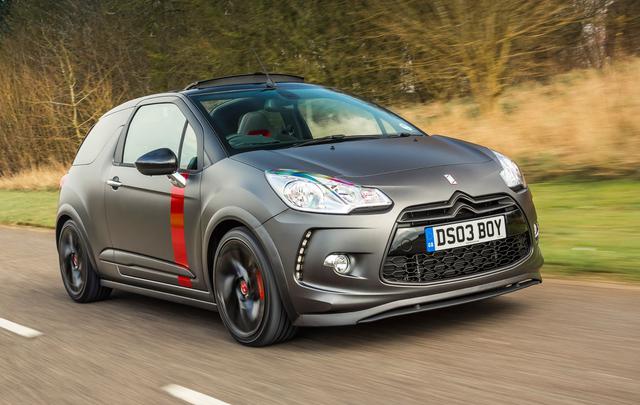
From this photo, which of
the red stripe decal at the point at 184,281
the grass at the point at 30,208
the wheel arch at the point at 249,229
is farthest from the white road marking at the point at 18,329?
the grass at the point at 30,208

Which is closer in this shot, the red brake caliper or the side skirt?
the red brake caliper

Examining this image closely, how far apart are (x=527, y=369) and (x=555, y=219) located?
5060 millimetres

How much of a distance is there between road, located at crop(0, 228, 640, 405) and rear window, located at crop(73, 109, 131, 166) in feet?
4.59

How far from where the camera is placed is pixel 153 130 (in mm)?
6688

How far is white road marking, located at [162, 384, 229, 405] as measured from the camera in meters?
4.32

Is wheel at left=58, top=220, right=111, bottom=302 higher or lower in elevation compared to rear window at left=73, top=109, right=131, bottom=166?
lower

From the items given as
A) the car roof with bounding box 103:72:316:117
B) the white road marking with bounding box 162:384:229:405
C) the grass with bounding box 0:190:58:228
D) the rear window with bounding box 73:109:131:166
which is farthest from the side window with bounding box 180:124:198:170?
the grass with bounding box 0:190:58:228

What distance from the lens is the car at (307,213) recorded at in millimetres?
4945

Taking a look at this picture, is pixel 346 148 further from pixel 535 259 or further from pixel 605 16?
pixel 605 16

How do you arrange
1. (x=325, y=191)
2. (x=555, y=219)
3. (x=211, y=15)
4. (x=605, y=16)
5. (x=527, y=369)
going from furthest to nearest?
(x=211, y=15), (x=605, y=16), (x=555, y=219), (x=325, y=191), (x=527, y=369)

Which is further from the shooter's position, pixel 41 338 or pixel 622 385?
pixel 41 338

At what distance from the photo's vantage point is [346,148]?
5582mm

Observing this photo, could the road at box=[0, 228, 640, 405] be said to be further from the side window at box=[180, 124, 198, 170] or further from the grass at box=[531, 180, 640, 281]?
the side window at box=[180, 124, 198, 170]

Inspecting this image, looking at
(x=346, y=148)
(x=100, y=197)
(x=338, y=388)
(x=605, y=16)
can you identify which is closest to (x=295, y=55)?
(x=605, y=16)
